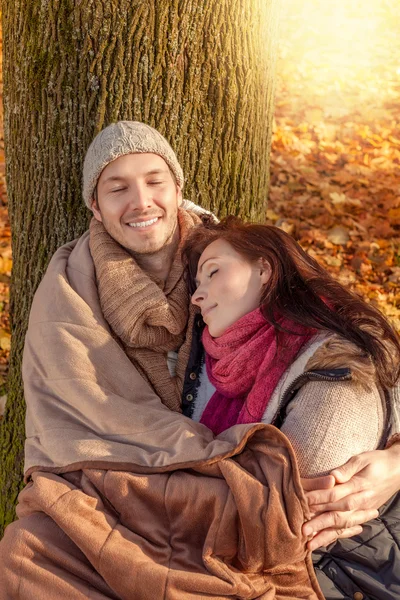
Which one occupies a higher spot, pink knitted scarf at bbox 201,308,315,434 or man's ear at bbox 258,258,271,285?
man's ear at bbox 258,258,271,285

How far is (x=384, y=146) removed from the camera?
745 centimetres

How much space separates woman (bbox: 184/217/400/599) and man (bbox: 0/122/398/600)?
116mm

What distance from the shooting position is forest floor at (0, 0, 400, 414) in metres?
5.68

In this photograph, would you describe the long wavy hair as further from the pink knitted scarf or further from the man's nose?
the man's nose

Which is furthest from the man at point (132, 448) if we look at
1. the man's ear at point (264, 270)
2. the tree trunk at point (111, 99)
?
the man's ear at point (264, 270)

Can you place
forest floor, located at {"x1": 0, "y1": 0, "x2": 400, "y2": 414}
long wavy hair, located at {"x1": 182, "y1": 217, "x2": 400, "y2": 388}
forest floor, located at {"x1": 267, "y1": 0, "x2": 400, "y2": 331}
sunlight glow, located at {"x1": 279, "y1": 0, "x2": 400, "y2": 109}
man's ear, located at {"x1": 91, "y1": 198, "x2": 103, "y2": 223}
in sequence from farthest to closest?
1. sunlight glow, located at {"x1": 279, "y1": 0, "x2": 400, "y2": 109}
2. forest floor, located at {"x1": 267, "y1": 0, "x2": 400, "y2": 331}
3. forest floor, located at {"x1": 0, "y1": 0, "x2": 400, "y2": 414}
4. man's ear, located at {"x1": 91, "y1": 198, "x2": 103, "y2": 223}
5. long wavy hair, located at {"x1": 182, "y1": 217, "x2": 400, "y2": 388}

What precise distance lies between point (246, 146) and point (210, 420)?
1445 mm

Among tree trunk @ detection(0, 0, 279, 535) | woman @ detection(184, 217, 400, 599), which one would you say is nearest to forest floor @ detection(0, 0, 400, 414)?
tree trunk @ detection(0, 0, 279, 535)

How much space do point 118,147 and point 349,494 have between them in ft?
5.35

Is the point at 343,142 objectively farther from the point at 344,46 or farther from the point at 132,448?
the point at 132,448

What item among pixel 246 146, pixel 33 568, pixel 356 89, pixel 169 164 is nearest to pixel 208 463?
pixel 33 568

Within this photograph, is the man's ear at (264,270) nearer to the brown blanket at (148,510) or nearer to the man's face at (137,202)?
the man's face at (137,202)

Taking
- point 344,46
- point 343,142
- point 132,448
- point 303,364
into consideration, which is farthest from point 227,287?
point 344,46

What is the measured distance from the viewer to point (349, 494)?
241 centimetres
